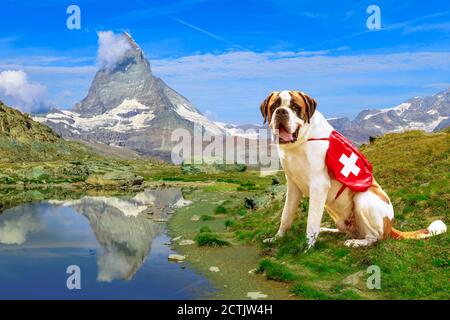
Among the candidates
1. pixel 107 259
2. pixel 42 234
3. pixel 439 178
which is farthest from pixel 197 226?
pixel 439 178

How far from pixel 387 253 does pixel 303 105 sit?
14.3 ft

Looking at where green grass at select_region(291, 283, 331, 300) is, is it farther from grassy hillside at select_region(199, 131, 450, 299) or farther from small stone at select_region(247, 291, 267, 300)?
small stone at select_region(247, 291, 267, 300)

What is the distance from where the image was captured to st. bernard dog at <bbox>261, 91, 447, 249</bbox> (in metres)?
12.5

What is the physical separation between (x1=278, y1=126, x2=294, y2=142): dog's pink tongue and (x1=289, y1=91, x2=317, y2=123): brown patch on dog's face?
0.50 metres

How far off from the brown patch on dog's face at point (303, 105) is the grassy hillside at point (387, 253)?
3.86 m

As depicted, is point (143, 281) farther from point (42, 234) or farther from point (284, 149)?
point (42, 234)

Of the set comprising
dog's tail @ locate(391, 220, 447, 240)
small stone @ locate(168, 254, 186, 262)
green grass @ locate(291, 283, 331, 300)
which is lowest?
green grass @ locate(291, 283, 331, 300)

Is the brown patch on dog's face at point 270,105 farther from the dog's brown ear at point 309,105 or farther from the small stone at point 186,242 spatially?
the small stone at point 186,242

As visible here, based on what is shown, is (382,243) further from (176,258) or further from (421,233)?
(176,258)

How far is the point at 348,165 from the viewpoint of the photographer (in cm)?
1368

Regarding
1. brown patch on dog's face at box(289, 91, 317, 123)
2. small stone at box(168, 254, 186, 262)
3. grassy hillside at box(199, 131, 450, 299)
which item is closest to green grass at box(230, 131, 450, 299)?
grassy hillside at box(199, 131, 450, 299)

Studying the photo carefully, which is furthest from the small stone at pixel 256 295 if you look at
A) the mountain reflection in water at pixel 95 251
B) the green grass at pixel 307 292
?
the mountain reflection in water at pixel 95 251

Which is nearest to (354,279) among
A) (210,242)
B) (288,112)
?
(288,112)
